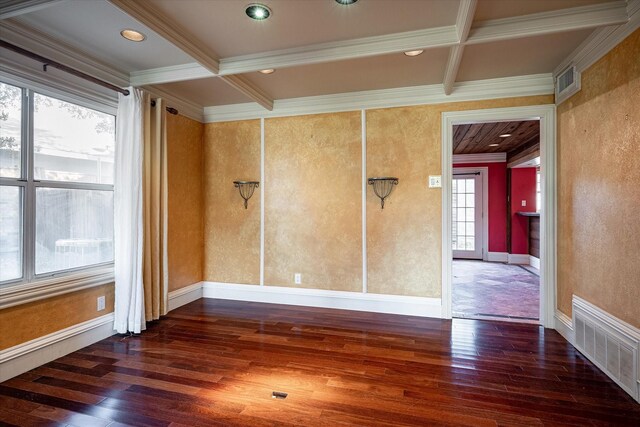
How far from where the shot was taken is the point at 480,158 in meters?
7.62

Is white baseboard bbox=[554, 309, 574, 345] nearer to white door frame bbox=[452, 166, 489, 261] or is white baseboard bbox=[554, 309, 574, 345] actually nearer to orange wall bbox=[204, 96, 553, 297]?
orange wall bbox=[204, 96, 553, 297]

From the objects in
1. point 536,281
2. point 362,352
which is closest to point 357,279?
point 362,352

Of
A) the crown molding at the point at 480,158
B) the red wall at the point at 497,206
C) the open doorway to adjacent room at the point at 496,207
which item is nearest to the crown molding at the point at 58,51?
the open doorway to adjacent room at the point at 496,207

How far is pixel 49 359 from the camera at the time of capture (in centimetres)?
253

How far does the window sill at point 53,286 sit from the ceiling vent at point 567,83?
4569mm

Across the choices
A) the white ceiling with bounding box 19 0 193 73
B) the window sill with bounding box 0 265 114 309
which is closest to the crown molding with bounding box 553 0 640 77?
the white ceiling with bounding box 19 0 193 73

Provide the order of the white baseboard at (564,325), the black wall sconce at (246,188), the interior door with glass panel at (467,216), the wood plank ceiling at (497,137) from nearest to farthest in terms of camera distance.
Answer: the white baseboard at (564,325), the black wall sconce at (246,188), the wood plank ceiling at (497,137), the interior door with glass panel at (467,216)

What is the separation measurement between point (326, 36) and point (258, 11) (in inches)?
23.0

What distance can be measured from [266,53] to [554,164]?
9.80ft

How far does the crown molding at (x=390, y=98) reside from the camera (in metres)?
3.26

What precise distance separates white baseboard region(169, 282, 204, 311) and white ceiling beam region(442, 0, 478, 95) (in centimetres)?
381

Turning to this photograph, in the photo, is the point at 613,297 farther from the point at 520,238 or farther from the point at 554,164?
the point at 520,238

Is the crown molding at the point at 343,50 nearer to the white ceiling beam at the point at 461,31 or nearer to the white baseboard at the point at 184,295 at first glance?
the white ceiling beam at the point at 461,31

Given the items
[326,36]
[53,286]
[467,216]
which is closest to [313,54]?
[326,36]
